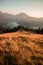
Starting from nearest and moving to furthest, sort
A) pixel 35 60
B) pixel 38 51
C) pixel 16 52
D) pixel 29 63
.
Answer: pixel 29 63, pixel 35 60, pixel 16 52, pixel 38 51

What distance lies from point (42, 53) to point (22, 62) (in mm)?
5594

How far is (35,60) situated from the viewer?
22.2 metres

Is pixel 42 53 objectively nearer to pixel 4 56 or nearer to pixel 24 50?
pixel 24 50

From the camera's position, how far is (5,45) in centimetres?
2723

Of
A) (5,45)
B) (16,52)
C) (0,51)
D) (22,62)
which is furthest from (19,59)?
(5,45)

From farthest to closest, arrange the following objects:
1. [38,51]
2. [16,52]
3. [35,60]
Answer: [38,51] → [16,52] → [35,60]

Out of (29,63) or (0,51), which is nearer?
(29,63)

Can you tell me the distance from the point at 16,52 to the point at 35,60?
13.7ft

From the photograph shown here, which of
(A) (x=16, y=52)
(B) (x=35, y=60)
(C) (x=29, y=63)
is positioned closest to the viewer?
(C) (x=29, y=63)

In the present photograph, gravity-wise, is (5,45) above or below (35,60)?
above

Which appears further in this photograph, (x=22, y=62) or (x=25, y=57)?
(x=25, y=57)

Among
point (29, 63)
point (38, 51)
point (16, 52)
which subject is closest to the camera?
point (29, 63)

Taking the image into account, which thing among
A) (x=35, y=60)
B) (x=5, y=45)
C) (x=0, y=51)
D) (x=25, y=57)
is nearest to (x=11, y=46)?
(x=5, y=45)

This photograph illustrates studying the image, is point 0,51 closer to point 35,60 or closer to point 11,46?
point 11,46
